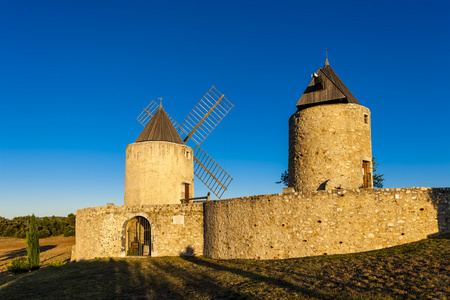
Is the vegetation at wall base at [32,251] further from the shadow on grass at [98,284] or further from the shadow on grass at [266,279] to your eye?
the shadow on grass at [266,279]

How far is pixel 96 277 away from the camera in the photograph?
13.1 meters

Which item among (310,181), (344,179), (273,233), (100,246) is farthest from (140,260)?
(344,179)

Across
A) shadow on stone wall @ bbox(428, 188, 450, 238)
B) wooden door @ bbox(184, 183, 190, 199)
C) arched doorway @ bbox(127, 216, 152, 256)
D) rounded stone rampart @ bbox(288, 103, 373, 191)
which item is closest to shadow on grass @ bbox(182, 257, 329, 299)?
arched doorway @ bbox(127, 216, 152, 256)

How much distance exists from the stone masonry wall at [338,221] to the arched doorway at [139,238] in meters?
6.40

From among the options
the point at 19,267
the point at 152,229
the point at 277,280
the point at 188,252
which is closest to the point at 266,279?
the point at 277,280

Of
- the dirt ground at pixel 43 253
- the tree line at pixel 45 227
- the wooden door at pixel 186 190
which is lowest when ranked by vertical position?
the dirt ground at pixel 43 253

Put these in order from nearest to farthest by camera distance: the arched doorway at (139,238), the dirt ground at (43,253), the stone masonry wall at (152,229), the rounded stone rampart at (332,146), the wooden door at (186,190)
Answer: the rounded stone rampart at (332,146)
the stone masonry wall at (152,229)
the arched doorway at (139,238)
the wooden door at (186,190)
the dirt ground at (43,253)

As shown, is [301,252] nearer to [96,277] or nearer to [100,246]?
[96,277]

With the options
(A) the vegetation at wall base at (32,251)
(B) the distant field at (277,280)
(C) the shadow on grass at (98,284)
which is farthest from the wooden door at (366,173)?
(A) the vegetation at wall base at (32,251)

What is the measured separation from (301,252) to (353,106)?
7.43m

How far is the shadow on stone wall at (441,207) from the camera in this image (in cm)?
1198

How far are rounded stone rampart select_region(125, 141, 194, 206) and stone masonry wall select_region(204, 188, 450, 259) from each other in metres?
7.52

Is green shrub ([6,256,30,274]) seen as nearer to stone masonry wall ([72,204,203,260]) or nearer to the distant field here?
stone masonry wall ([72,204,203,260])

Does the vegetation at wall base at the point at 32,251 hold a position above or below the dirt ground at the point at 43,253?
above
